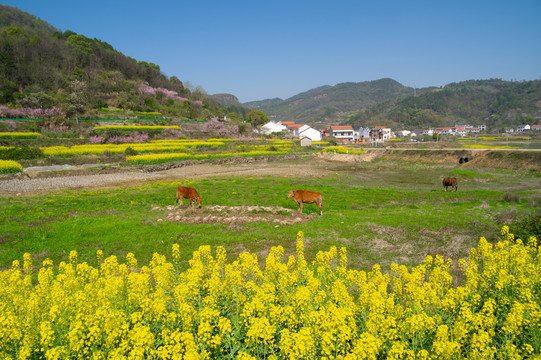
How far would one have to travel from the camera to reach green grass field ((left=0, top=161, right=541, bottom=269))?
11789mm

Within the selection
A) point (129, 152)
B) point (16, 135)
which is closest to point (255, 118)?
point (129, 152)

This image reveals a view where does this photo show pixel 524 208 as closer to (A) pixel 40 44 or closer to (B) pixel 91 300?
(B) pixel 91 300

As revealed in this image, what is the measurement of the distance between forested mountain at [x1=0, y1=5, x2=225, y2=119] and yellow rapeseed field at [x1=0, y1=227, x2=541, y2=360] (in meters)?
66.4

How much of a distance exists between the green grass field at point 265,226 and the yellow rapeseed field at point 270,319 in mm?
4767

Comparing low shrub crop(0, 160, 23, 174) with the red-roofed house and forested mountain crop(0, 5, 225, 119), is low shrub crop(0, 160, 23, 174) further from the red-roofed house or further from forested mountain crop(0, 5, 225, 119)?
the red-roofed house

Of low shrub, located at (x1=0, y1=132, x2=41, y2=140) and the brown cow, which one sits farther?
low shrub, located at (x1=0, y1=132, x2=41, y2=140)

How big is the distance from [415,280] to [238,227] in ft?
32.2

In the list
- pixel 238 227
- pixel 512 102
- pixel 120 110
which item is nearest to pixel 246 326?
pixel 238 227

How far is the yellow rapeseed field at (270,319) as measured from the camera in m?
Result: 3.93

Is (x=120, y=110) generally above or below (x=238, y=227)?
above

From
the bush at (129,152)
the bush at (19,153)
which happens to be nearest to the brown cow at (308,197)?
the bush at (129,152)

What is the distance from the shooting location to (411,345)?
4.66 metres

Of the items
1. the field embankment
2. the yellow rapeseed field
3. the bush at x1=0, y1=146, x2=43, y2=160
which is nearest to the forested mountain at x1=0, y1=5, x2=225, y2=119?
the bush at x1=0, y1=146, x2=43, y2=160

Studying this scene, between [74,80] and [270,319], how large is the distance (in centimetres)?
8350
